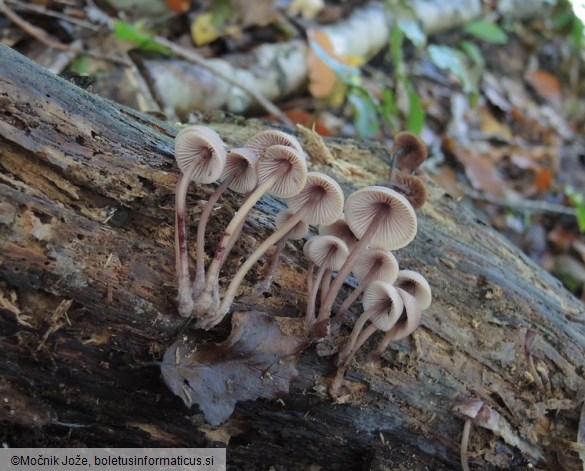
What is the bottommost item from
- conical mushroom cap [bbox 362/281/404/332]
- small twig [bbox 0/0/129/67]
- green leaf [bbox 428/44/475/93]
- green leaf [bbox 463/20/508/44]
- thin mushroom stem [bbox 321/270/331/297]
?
small twig [bbox 0/0/129/67]

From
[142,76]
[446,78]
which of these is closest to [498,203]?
[446,78]

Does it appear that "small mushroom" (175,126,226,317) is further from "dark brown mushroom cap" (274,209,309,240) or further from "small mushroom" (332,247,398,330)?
"small mushroom" (332,247,398,330)

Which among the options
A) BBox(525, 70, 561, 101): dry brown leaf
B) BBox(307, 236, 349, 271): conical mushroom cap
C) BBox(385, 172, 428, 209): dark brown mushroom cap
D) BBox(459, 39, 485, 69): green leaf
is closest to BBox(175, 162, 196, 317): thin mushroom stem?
BBox(307, 236, 349, 271): conical mushroom cap

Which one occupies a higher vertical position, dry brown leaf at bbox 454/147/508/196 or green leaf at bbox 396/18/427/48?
green leaf at bbox 396/18/427/48

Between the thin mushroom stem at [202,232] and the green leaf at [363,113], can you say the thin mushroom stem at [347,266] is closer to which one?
the thin mushroom stem at [202,232]

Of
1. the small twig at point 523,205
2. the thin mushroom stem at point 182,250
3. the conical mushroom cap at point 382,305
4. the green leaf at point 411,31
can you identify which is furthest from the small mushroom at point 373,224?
the small twig at point 523,205

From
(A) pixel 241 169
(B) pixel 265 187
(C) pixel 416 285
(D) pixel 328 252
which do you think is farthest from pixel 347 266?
(A) pixel 241 169

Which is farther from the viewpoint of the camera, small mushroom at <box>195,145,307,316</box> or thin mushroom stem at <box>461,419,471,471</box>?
thin mushroom stem at <box>461,419,471,471</box>
